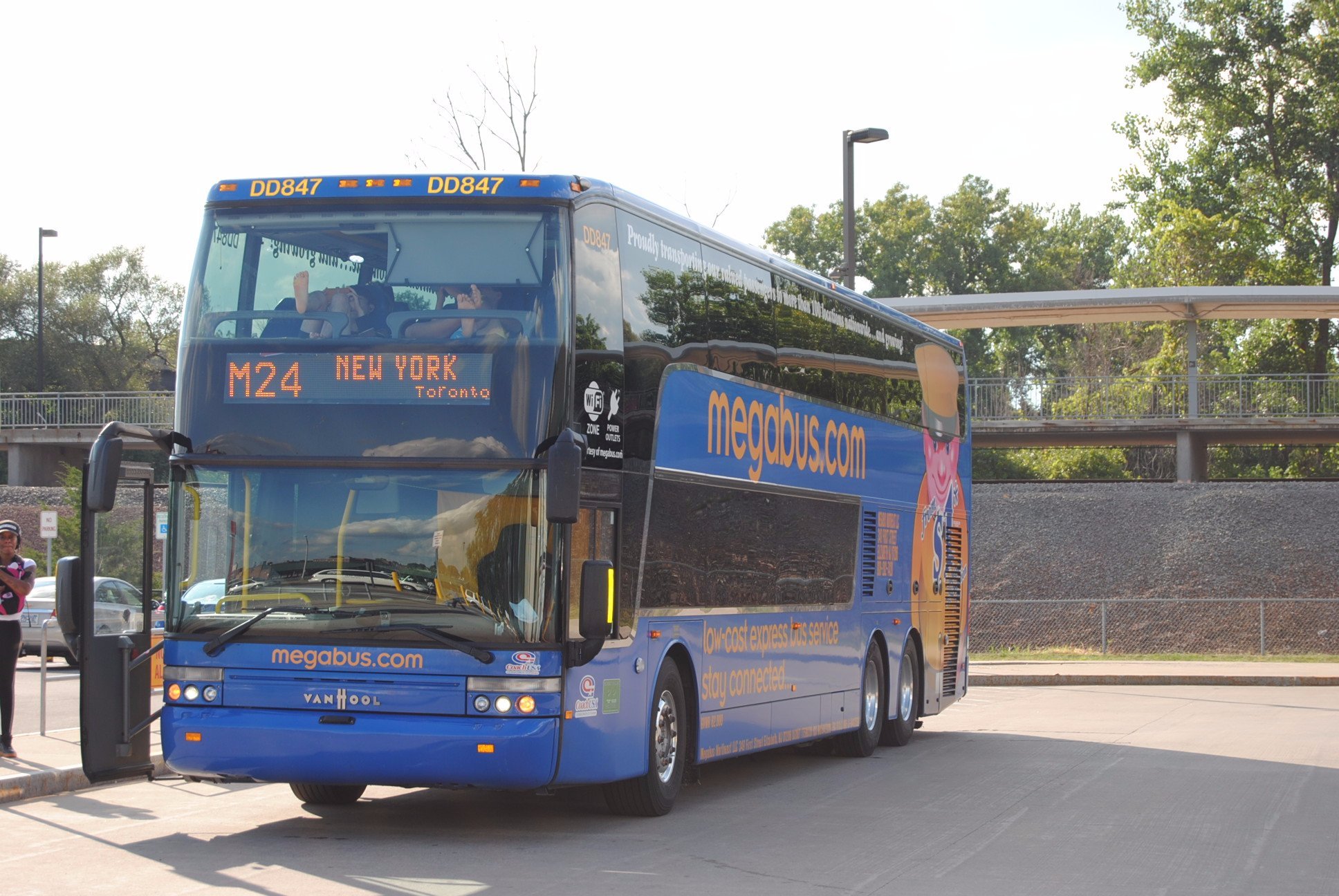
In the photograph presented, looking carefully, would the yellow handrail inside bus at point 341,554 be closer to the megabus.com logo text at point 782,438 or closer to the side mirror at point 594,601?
the side mirror at point 594,601

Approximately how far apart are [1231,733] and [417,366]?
12.3 meters

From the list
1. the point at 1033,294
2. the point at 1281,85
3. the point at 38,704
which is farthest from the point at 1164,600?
the point at 1281,85

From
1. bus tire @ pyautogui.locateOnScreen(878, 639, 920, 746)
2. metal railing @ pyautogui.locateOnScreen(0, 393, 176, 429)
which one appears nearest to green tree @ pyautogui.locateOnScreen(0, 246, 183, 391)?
metal railing @ pyautogui.locateOnScreen(0, 393, 176, 429)

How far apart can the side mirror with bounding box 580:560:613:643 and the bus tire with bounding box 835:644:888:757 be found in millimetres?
6704

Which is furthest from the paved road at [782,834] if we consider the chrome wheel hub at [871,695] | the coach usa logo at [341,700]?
the coach usa logo at [341,700]

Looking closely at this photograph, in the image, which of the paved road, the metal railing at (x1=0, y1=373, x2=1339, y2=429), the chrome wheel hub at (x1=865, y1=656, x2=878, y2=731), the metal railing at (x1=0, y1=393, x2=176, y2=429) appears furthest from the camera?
the metal railing at (x1=0, y1=393, x2=176, y2=429)

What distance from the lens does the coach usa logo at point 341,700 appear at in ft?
31.1

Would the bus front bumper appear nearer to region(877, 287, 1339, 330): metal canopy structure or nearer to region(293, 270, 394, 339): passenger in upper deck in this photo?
region(293, 270, 394, 339): passenger in upper deck

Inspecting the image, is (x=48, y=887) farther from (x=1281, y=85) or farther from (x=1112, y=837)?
(x=1281, y=85)

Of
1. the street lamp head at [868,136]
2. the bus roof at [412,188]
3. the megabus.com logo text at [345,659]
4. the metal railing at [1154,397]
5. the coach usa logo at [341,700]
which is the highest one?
the street lamp head at [868,136]

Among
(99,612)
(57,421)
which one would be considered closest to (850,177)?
(99,612)

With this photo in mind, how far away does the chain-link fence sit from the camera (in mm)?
32469

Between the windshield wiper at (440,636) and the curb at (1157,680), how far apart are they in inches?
727

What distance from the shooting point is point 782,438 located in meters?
13.4
